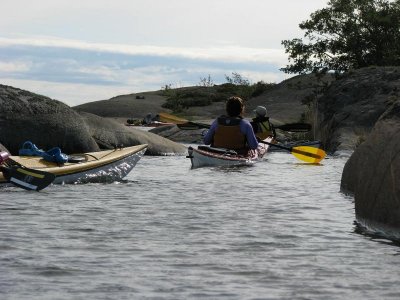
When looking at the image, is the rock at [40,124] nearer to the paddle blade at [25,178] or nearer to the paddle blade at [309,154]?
the paddle blade at [309,154]

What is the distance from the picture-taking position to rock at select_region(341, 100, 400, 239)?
8461 millimetres

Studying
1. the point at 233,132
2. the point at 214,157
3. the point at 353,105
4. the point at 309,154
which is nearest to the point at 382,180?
the point at 214,157

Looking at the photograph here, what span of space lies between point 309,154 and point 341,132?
682 centimetres

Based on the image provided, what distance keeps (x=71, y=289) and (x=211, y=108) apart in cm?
4503

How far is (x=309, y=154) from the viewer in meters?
20.1

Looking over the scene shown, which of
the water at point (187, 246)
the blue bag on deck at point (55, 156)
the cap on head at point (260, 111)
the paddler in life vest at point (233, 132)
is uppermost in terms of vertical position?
the cap on head at point (260, 111)

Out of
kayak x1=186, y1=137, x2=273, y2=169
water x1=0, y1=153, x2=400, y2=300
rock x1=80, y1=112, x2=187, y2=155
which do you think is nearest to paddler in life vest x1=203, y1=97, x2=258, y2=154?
kayak x1=186, y1=137, x2=273, y2=169

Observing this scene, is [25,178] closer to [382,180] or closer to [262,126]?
[382,180]

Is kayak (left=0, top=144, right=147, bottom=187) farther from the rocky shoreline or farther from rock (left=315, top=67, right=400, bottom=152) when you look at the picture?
rock (left=315, top=67, right=400, bottom=152)

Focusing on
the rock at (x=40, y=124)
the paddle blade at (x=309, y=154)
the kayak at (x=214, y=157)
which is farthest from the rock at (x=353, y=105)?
the rock at (x=40, y=124)

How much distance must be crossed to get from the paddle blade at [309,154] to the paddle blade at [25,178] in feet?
28.8

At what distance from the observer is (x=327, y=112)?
2883 cm

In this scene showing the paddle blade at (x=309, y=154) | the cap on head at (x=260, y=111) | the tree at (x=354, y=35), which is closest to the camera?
the paddle blade at (x=309, y=154)

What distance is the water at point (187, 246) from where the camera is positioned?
627 centimetres
